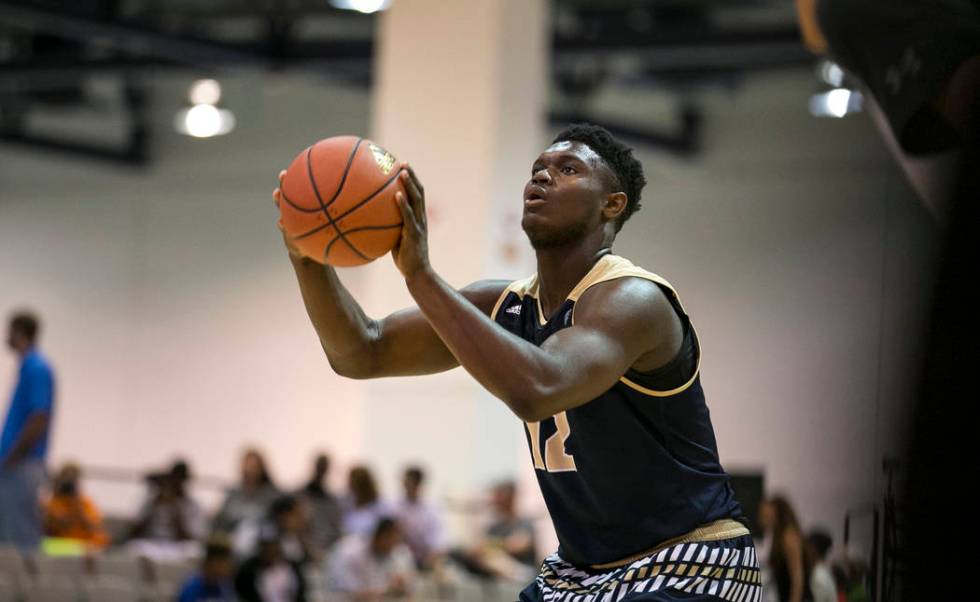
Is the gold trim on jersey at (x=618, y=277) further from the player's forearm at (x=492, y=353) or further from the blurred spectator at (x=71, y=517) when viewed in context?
the blurred spectator at (x=71, y=517)

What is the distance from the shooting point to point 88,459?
20.6m

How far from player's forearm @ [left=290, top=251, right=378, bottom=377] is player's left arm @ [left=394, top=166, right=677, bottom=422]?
0.40 metres

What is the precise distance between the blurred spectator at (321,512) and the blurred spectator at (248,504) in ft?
1.01

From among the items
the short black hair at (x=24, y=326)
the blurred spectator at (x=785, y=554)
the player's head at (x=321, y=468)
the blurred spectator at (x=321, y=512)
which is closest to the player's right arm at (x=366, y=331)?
the blurred spectator at (x=785, y=554)

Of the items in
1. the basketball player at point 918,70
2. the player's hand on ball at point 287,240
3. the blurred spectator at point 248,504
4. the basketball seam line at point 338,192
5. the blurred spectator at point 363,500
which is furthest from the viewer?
the blurred spectator at point 363,500

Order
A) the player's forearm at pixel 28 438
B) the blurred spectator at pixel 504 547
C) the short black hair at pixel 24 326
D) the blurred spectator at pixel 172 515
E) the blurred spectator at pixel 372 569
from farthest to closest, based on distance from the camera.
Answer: the blurred spectator at pixel 172 515
the blurred spectator at pixel 504 547
the blurred spectator at pixel 372 569
the short black hair at pixel 24 326
the player's forearm at pixel 28 438

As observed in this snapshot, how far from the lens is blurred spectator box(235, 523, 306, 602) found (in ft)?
27.8

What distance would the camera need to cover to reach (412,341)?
337 centimetres

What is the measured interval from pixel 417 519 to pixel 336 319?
780 centimetres

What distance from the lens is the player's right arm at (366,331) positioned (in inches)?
127

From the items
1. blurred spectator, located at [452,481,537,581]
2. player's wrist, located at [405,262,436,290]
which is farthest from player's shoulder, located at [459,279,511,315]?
blurred spectator, located at [452,481,537,581]

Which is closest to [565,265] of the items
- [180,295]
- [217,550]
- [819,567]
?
[819,567]

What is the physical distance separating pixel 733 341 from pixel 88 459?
9305 millimetres

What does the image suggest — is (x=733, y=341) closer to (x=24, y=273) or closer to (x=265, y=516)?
(x=265, y=516)
